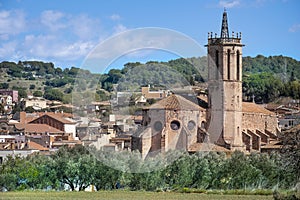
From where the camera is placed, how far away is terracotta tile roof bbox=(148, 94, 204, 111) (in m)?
65.4

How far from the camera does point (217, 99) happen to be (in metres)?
68.3

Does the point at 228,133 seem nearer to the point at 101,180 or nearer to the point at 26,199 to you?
the point at 101,180

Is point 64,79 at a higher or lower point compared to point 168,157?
higher

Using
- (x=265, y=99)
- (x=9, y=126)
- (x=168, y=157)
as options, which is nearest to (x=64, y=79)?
(x=265, y=99)

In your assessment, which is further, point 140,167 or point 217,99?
point 217,99

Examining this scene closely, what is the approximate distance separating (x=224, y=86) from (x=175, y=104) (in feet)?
17.2

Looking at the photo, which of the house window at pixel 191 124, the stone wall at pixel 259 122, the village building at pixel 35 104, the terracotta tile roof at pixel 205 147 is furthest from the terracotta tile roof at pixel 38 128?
the village building at pixel 35 104

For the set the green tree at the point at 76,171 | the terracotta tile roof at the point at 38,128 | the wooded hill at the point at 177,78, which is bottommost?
the green tree at the point at 76,171

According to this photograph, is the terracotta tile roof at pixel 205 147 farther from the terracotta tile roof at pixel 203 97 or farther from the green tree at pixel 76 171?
the green tree at pixel 76 171

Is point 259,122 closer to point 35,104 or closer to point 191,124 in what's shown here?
point 191,124

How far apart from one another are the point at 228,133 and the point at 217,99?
9.85 feet

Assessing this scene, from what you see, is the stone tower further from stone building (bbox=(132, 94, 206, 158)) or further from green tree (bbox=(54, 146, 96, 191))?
green tree (bbox=(54, 146, 96, 191))

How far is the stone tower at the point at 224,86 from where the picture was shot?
67.8 meters

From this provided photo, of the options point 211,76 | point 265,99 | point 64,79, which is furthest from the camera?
point 64,79
